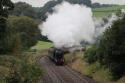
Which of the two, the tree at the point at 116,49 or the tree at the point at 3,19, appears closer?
the tree at the point at 116,49

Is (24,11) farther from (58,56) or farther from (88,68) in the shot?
(88,68)

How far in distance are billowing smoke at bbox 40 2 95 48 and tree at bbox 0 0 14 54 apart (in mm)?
13526

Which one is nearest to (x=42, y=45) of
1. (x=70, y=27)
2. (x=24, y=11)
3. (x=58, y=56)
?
(x=24, y=11)

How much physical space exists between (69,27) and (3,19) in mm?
22598

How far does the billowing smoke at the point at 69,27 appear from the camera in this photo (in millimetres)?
78500

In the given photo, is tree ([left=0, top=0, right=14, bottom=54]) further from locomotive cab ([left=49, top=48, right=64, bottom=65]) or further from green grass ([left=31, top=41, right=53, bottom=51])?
green grass ([left=31, top=41, right=53, bottom=51])

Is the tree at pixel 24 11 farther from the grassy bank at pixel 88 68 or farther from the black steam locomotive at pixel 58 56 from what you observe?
the black steam locomotive at pixel 58 56

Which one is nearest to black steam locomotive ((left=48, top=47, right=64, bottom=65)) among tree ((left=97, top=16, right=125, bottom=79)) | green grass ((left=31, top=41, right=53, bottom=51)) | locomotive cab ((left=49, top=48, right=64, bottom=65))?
locomotive cab ((left=49, top=48, right=64, bottom=65))

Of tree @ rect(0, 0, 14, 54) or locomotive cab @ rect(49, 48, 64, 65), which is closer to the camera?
tree @ rect(0, 0, 14, 54)

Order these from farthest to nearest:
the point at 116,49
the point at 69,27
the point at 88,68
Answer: the point at 69,27 → the point at 88,68 → the point at 116,49

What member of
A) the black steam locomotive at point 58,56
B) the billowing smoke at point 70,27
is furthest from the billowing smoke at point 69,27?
the black steam locomotive at point 58,56

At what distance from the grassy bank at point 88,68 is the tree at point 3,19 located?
1187 centimetres

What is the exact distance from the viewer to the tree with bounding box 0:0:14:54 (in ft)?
190

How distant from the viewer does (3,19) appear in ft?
192
